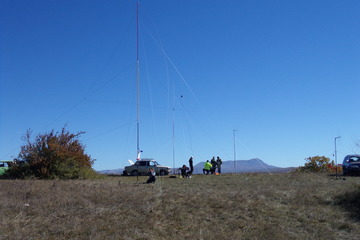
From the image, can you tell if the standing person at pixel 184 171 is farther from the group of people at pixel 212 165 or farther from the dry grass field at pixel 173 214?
the dry grass field at pixel 173 214

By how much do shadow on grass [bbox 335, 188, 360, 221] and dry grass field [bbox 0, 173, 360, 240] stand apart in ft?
0.05

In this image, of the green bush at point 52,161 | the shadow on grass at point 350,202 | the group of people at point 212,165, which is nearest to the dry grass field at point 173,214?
the shadow on grass at point 350,202

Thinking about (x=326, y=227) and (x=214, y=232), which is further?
(x=326, y=227)

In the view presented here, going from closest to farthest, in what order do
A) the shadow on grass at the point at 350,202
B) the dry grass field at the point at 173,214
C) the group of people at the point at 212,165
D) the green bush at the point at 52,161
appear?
the dry grass field at the point at 173,214 < the shadow on grass at the point at 350,202 < the green bush at the point at 52,161 < the group of people at the point at 212,165

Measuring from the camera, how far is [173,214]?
1223cm

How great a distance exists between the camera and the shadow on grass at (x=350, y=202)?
44.3 ft

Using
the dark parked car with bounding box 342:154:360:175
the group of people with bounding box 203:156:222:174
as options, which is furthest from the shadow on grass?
the group of people with bounding box 203:156:222:174

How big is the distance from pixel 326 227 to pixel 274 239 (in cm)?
240

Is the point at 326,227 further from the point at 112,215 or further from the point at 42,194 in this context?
the point at 42,194

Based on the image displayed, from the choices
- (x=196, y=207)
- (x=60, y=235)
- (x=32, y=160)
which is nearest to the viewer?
(x=60, y=235)

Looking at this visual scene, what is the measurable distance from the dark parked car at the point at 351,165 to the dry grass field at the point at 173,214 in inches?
555

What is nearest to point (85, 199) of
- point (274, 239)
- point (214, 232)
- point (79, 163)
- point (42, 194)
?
point (42, 194)

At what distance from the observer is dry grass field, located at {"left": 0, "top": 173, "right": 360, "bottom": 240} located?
1024 centimetres

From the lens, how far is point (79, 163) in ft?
87.6
